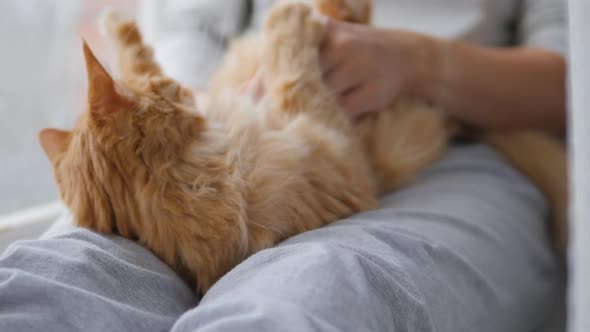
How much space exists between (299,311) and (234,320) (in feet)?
0.20

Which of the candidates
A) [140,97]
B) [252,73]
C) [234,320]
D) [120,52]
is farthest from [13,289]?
[252,73]

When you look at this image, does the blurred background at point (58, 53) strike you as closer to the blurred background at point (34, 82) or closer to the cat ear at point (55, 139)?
the blurred background at point (34, 82)

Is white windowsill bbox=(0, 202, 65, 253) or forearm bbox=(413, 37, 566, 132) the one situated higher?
forearm bbox=(413, 37, 566, 132)

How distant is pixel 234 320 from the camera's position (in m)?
0.52

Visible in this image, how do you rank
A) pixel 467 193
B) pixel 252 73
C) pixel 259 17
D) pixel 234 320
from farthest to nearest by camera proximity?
pixel 259 17 → pixel 252 73 → pixel 467 193 → pixel 234 320

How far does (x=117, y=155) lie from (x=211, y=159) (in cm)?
13

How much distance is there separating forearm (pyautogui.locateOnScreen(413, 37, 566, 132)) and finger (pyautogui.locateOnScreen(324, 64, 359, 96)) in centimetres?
18

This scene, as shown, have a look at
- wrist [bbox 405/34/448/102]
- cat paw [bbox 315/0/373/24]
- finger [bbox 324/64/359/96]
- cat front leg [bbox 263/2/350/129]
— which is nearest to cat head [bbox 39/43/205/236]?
cat front leg [bbox 263/2/350/129]

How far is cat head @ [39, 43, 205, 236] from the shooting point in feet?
2.52

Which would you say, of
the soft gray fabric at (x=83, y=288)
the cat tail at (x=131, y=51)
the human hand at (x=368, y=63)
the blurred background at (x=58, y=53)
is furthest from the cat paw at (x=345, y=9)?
the soft gray fabric at (x=83, y=288)

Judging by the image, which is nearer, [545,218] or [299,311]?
[299,311]

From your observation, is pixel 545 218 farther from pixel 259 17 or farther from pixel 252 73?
pixel 259 17

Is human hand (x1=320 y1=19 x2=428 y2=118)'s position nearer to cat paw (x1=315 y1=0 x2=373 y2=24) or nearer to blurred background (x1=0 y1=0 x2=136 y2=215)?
cat paw (x1=315 y1=0 x2=373 y2=24)

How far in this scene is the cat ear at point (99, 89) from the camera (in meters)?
0.71
